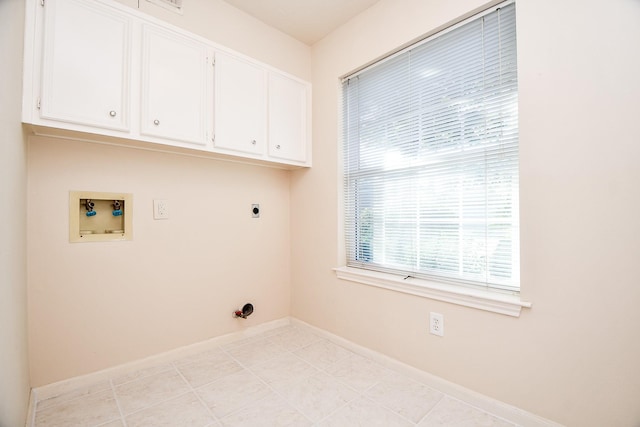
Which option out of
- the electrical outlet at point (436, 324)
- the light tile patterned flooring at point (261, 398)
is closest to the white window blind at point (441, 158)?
the electrical outlet at point (436, 324)

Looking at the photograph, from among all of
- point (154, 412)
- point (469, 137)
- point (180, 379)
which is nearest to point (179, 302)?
point (180, 379)

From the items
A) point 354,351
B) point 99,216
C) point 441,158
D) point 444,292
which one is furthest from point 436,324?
point 99,216

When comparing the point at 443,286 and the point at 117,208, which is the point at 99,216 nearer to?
the point at 117,208

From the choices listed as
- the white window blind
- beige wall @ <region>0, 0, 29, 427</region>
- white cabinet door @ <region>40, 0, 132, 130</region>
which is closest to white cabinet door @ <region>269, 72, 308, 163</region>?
the white window blind

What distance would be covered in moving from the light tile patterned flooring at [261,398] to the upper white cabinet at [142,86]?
150cm

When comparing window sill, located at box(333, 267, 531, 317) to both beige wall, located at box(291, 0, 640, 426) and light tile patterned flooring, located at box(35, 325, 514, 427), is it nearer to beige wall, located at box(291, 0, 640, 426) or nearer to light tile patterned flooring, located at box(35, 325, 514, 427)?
beige wall, located at box(291, 0, 640, 426)

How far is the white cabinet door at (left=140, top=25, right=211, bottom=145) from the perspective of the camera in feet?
5.61

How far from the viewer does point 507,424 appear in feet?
4.65

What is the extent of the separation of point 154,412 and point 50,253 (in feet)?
3.54

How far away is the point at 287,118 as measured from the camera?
7.95 ft

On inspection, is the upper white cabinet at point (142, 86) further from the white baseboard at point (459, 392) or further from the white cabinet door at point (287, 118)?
the white baseboard at point (459, 392)

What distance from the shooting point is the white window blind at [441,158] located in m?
1.55

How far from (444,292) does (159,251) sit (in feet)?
6.32

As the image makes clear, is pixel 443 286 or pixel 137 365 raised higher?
pixel 443 286
